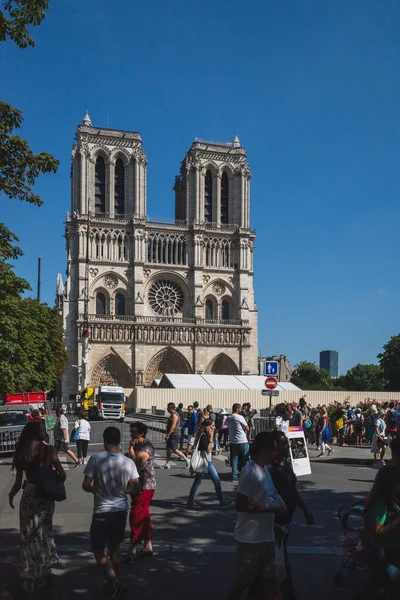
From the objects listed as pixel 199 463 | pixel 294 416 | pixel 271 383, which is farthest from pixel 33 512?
pixel 271 383

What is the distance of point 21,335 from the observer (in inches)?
1011

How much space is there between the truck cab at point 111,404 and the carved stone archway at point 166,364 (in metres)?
17.4

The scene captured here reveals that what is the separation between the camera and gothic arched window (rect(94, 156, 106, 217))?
56656 mm

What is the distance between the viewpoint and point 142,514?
22.7 ft

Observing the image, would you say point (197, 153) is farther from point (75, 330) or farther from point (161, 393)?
point (161, 393)

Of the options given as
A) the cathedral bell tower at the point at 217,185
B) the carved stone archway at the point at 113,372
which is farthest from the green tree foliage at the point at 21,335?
the cathedral bell tower at the point at 217,185

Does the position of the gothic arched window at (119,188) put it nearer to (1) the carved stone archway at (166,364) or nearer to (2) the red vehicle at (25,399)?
(1) the carved stone archway at (166,364)

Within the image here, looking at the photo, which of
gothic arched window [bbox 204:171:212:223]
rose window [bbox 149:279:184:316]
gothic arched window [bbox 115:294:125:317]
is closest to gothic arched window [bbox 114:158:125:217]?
rose window [bbox 149:279:184:316]

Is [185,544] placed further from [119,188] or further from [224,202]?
[224,202]

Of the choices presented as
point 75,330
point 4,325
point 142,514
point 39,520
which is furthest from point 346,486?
point 75,330

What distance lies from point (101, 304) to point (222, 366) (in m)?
12.5

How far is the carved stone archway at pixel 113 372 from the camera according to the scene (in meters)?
53.9

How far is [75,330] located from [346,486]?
1703 inches

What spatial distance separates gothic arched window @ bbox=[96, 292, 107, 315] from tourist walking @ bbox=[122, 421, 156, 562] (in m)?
48.6
